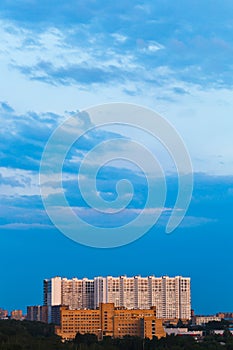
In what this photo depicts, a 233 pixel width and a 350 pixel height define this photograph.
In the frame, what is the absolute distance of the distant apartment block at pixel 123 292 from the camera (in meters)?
25.4

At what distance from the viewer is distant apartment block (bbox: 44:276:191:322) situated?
83.4 feet

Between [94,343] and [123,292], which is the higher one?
[123,292]

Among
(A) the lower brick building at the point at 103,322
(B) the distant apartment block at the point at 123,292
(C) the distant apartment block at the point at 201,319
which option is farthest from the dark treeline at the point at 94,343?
(C) the distant apartment block at the point at 201,319

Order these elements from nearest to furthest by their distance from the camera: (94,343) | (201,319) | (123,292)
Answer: (94,343) → (123,292) → (201,319)

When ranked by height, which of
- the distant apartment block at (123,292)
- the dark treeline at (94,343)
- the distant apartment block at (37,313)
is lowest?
the dark treeline at (94,343)

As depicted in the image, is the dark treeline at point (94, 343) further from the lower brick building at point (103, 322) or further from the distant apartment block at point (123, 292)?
the distant apartment block at point (123, 292)

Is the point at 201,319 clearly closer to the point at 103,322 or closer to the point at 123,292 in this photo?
the point at 123,292

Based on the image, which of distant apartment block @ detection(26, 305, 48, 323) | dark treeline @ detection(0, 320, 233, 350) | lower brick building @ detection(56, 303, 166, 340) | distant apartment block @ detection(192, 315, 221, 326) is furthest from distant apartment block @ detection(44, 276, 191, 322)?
dark treeline @ detection(0, 320, 233, 350)

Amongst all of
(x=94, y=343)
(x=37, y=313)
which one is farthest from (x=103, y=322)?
(x=37, y=313)

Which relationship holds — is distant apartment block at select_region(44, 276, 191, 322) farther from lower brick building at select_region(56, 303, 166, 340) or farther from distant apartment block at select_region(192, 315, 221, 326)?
lower brick building at select_region(56, 303, 166, 340)

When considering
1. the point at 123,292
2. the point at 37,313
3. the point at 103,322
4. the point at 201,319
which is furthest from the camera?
the point at 201,319

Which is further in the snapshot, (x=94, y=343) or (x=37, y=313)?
(x=37, y=313)

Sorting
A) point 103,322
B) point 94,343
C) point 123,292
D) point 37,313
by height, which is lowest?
point 94,343

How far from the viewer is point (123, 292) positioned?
25.7 m
